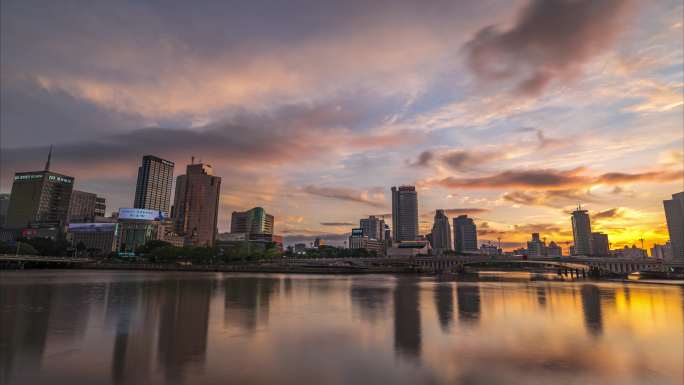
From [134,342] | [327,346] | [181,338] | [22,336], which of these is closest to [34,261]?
[22,336]

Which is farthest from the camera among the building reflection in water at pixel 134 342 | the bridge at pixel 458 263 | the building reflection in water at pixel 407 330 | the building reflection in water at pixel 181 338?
the bridge at pixel 458 263

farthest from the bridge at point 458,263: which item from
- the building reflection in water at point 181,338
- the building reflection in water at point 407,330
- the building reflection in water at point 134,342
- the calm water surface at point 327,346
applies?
the building reflection in water at point 134,342

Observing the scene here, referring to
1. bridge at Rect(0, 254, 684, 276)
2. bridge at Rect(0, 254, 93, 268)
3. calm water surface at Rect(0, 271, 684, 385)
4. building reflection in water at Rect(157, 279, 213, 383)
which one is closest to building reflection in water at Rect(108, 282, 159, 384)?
calm water surface at Rect(0, 271, 684, 385)

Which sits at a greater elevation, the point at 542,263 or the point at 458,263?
the point at 542,263

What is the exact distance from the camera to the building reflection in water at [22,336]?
15.6 m

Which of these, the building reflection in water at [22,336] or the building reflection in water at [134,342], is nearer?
the building reflection in water at [134,342]

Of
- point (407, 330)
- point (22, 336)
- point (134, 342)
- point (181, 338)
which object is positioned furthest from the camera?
point (407, 330)

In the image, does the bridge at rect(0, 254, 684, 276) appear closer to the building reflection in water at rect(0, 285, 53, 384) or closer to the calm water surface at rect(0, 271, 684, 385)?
the calm water surface at rect(0, 271, 684, 385)

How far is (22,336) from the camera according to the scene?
21250mm

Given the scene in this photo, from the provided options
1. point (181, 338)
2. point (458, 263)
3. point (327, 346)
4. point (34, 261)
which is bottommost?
point (327, 346)

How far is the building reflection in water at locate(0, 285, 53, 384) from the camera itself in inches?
613

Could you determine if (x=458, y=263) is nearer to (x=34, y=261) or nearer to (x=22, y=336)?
(x=22, y=336)

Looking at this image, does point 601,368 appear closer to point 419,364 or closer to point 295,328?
point 419,364

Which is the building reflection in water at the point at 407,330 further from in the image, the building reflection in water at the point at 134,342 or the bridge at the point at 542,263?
the bridge at the point at 542,263
